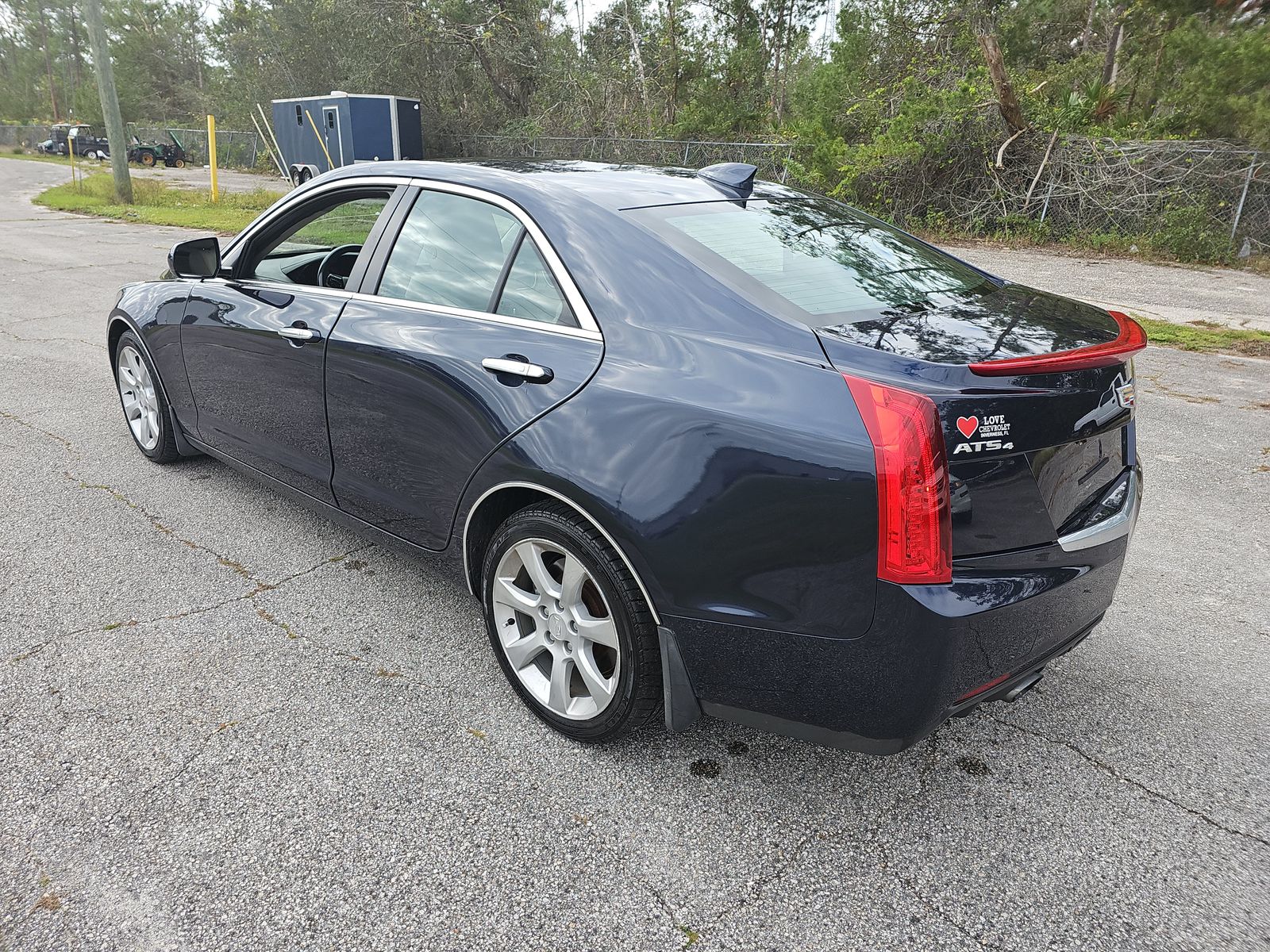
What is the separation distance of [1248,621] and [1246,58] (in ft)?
50.4

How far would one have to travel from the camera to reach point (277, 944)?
203 cm

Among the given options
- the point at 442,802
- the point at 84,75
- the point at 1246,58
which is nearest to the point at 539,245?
the point at 442,802

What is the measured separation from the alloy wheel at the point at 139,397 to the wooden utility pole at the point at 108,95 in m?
16.7

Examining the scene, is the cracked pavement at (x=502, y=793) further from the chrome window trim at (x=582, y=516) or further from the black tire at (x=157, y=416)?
the black tire at (x=157, y=416)

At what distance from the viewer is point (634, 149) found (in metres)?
26.3

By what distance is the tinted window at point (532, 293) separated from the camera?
8.91 feet

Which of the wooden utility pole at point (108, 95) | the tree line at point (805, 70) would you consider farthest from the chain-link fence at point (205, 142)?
the wooden utility pole at point (108, 95)

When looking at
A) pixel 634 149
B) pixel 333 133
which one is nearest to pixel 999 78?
pixel 634 149

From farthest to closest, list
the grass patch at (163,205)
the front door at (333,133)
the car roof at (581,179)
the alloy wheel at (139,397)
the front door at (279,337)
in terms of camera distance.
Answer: the front door at (333,133), the grass patch at (163,205), the alloy wheel at (139,397), the front door at (279,337), the car roof at (581,179)

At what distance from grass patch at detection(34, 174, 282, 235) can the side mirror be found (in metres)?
13.8

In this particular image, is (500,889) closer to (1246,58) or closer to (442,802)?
(442,802)

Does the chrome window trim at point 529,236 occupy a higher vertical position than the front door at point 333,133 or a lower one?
lower

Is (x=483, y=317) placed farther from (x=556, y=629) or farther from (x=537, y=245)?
(x=556, y=629)

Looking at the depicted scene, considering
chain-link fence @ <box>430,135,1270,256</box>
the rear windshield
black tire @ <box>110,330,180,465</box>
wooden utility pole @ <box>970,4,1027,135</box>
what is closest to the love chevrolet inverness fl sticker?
the rear windshield
